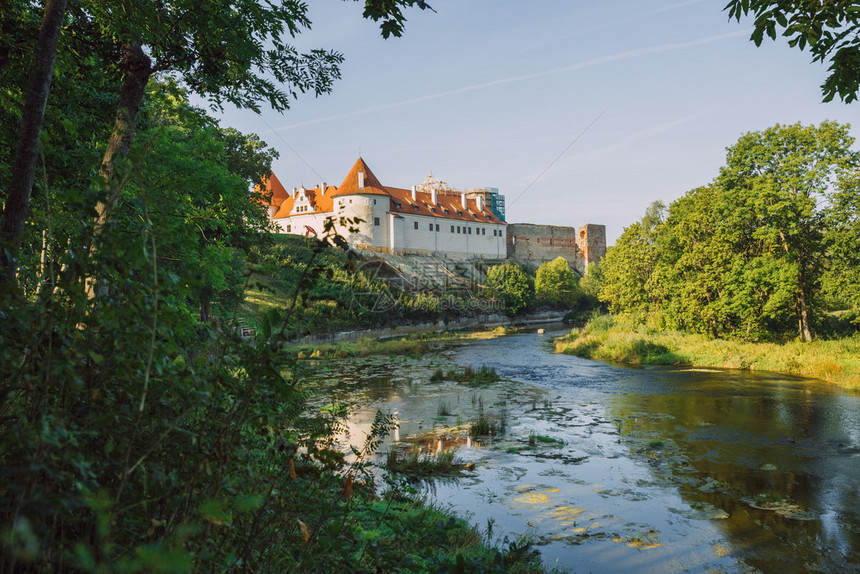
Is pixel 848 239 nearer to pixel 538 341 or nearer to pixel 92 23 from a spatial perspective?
pixel 538 341

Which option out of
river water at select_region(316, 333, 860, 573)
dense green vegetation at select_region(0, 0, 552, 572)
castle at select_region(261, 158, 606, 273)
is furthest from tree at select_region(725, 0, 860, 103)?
castle at select_region(261, 158, 606, 273)

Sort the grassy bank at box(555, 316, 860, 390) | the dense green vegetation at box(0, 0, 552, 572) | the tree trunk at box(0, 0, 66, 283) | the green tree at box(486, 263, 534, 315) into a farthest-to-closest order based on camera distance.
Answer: the green tree at box(486, 263, 534, 315)
the grassy bank at box(555, 316, 860, 390)
the tree trunk at box(0, 0, 66, 283)
the dense green vegetation at box(0, 0, 552, 572)

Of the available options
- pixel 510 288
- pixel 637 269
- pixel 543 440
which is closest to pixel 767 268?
pixel 637 269

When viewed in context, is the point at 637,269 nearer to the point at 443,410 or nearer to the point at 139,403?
the point at 443,410

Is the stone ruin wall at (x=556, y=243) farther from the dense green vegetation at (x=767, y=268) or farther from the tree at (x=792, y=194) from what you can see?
the tree at (x=792, y=194)

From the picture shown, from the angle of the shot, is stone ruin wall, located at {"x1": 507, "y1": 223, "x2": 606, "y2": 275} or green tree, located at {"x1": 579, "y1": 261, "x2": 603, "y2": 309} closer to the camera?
green tree, located at {"x1": 579, "y1": 261, "x2": 603, "y2": 309}

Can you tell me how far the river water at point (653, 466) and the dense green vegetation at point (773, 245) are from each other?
473 centimetres

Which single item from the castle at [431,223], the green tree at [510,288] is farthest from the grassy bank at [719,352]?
the castle at [431,223]

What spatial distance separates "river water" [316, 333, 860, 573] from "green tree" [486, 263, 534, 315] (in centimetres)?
3817

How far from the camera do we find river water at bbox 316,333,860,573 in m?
6.94

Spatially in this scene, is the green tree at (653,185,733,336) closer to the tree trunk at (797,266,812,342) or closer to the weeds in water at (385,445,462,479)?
the tree trunk at (797,266,812,342)

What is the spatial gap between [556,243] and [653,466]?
78618mm

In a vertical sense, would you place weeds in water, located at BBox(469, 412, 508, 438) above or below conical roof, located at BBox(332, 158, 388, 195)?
below

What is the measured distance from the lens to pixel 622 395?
57.2ft
